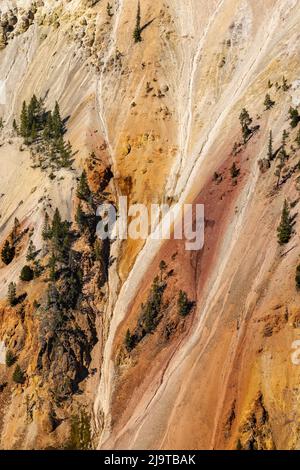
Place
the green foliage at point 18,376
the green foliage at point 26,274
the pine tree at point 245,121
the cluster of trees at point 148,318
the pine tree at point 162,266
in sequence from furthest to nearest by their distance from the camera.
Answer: the pine tree at point 245,121 → the green foliage at point 26,274 → the pine tree at point 162,266 → the cluster of trees at point 148,318 → the green foliage at point 18,376

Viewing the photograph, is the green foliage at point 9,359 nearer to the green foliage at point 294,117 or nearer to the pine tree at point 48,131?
the pine tree at point 48,131

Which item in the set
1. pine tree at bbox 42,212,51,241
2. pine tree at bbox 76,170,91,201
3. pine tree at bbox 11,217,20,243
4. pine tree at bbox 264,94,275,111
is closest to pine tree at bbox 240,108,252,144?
pine tree at bbox 264,94,275,111

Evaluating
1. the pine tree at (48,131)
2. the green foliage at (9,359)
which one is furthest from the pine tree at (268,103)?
the green foliage at (9,359)

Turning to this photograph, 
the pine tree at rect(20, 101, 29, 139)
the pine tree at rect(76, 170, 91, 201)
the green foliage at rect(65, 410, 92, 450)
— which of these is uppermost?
the pine tree at rect(20, 101, 29, 139)

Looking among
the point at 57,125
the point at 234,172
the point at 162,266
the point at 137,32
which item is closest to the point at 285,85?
the point at 234,172

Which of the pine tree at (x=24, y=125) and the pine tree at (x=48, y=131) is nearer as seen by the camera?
the pine tree at (x=48, y=131)

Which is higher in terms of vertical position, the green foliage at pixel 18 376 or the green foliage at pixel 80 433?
the green foliage at pixel 18 376

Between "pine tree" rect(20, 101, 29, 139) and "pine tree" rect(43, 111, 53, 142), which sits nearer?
"pine tree" rect(43, 111, 53, 142)

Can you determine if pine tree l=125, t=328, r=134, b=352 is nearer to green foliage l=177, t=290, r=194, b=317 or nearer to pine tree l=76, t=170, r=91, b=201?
green foliage l=177, t=290, r=194, b=317
